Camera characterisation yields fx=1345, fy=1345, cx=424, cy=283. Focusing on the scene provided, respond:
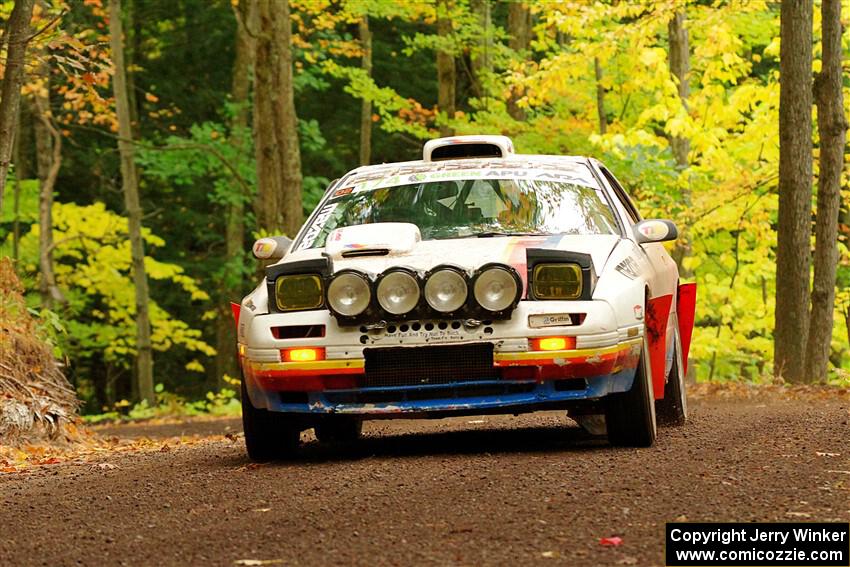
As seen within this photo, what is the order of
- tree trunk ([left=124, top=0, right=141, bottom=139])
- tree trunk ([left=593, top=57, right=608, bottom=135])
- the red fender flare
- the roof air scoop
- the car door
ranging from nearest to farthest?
the red fender flare, the car door, the roof air scoop, tree trunk ([left=593, top=57, right=608, bottom=135]), tree trunk ([left=124, top=0, right=141, bottom=139])

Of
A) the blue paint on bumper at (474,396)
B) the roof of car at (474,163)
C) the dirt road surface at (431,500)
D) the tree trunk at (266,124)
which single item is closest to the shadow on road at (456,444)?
the dirt road surface at (431,500)

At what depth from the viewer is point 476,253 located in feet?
23.3

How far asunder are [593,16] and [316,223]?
13512 mm

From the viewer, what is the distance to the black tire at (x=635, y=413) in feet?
23.3

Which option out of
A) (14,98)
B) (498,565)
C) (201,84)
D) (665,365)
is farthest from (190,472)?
(201,84)

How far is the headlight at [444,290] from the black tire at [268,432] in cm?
123

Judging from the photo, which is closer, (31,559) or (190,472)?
(31,559)

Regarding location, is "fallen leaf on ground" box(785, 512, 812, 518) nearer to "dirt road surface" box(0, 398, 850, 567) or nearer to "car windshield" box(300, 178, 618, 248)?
"dirt road surface" box(0, 398, 850, 567)

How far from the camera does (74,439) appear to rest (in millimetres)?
11188

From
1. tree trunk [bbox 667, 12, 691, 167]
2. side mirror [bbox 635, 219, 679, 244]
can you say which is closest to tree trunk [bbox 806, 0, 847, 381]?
tree trunk [bbox 667, 12, 691, 167]

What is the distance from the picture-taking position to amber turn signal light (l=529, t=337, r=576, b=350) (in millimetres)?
6801

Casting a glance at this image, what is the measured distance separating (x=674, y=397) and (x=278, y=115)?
12.3 m

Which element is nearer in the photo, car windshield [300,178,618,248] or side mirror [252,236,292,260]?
car windshield [300,178,618,248]

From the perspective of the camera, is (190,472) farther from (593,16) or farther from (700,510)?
(593,16)
